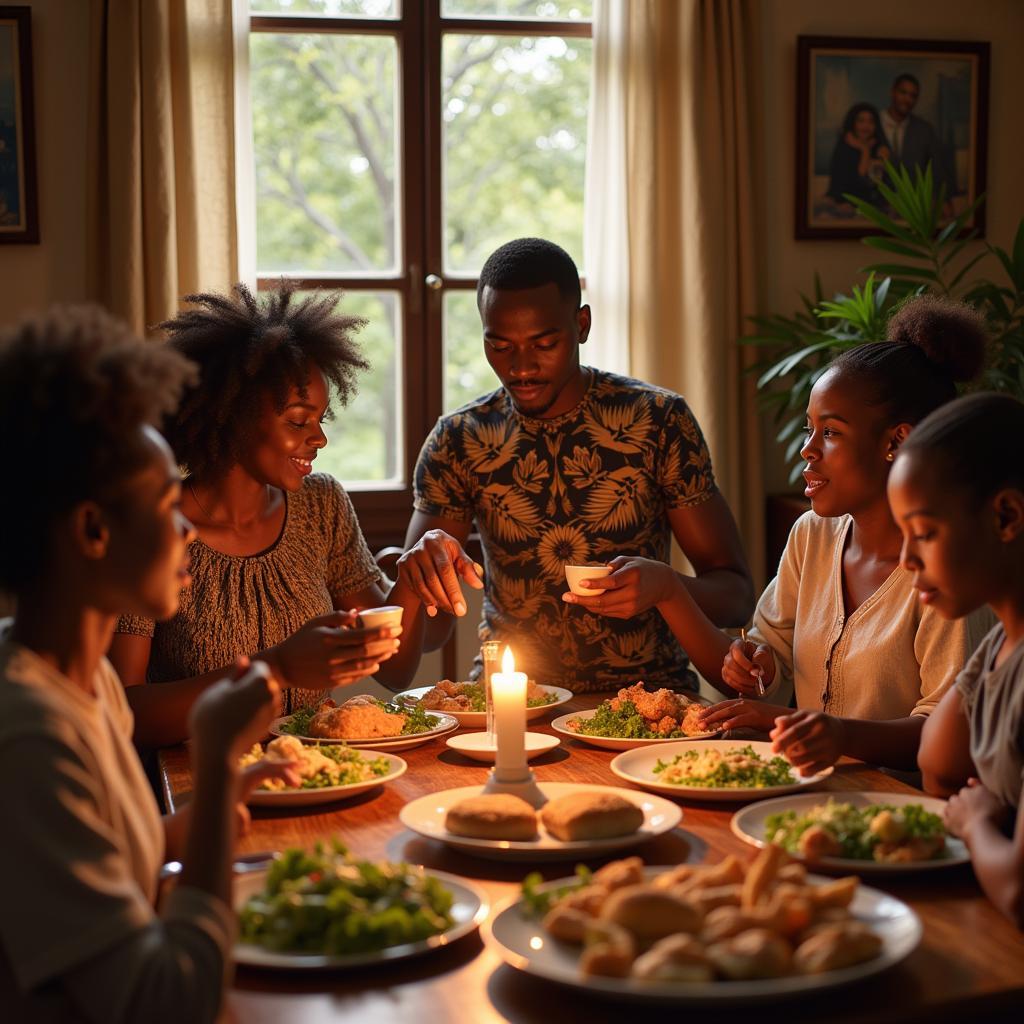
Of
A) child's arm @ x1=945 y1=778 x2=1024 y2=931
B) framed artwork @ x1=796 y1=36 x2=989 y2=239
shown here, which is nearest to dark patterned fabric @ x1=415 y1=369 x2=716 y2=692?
child's arm @ x1=945 y1=778 x2=1024 y2=931

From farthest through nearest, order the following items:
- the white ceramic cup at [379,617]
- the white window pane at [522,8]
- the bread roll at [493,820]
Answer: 1. the white window pane at [522,8]
2. the white ceramic cup at [379,617]
3. the bread roll at [493,820]

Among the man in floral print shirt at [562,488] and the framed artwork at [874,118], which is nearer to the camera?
the man in floral print shirt at [562,488]

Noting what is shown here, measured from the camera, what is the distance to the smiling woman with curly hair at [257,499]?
8.34 ft

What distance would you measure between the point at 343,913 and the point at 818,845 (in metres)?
0.59

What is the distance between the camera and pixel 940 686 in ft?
7.45

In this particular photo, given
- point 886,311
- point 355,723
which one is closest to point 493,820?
point 355,723

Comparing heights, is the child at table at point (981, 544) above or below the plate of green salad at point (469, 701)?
above

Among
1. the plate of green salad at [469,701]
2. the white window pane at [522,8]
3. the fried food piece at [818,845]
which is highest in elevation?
the white window pane at [522,8]

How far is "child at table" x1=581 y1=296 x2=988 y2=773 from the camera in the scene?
7.73 feet

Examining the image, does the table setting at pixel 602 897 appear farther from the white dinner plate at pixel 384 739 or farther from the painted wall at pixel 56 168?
the painted wall at pixel 56 168

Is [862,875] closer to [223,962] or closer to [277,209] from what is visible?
[223,962]

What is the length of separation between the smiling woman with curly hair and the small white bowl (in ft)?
0.96

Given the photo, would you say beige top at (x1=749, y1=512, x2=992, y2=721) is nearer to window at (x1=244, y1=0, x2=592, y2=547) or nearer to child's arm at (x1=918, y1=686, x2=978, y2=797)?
child's arm at (x1=918, y1=686, x2=978, y2=797)

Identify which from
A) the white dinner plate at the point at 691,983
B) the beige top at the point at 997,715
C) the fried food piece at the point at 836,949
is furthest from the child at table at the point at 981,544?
the fried food piece at the point at 836,949
